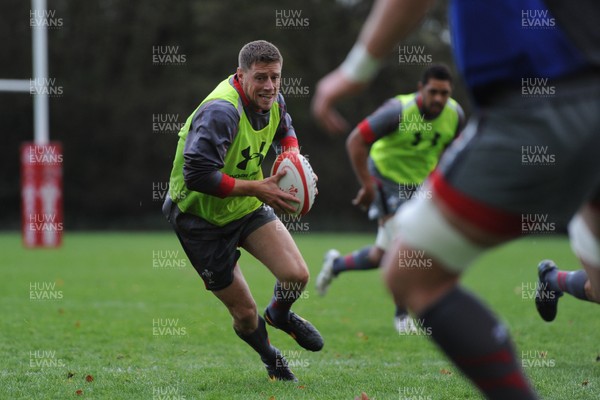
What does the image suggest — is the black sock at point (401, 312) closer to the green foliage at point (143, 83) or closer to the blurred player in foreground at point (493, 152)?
the blurred player in foreground at point (493, 152)

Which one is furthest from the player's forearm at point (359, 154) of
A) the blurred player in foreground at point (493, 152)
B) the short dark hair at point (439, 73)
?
the blurred player in foreground at point (493, 152)

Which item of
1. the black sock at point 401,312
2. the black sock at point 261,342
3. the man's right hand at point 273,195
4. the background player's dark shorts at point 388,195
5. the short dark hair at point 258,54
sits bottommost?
the black sock at point 401,312

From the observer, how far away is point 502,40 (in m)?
2.06

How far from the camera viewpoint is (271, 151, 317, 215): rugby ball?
444 centimetres

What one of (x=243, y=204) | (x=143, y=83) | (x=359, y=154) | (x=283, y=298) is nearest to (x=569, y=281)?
(x=283, y=298)

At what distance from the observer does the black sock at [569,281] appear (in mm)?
4824

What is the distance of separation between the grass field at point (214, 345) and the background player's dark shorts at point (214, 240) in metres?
0.62

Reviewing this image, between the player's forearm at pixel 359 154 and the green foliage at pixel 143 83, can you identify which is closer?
the player's forearm at pixel 359 154

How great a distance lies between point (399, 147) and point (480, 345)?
5.39 m

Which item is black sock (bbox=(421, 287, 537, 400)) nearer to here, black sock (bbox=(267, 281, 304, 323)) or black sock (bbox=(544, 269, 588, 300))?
black sock (bbox=(267, 281, 304, 323))

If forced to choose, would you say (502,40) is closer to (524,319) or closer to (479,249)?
(479,249)

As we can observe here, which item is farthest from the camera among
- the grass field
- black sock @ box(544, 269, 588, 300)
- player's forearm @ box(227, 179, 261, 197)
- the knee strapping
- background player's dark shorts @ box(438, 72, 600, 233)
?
black sock @ box(544, 269, 588, 300)

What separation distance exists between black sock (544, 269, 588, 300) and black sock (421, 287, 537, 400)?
9.48 feet

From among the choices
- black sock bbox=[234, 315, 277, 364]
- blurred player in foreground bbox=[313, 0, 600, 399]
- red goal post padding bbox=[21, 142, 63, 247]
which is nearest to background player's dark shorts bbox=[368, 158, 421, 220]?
black sock bbox=[234, 315, 277, 364]
